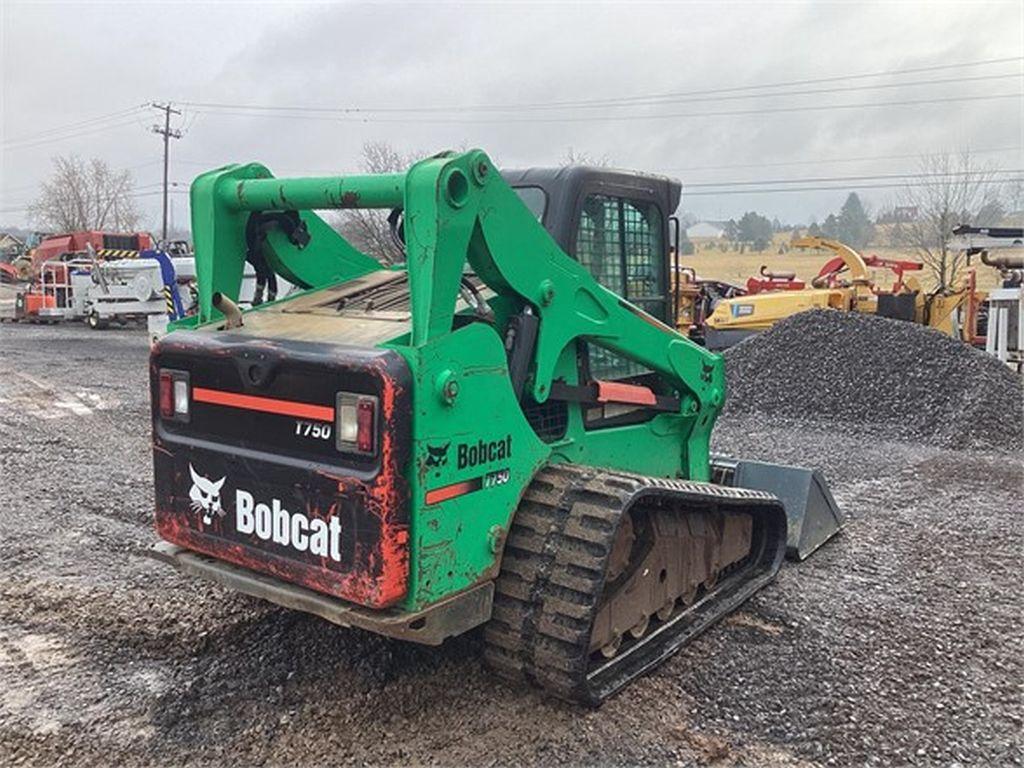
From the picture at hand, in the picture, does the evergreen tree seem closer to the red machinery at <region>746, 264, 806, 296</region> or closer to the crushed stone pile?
the red machinery at <region>746, 264, 806, 296</region>

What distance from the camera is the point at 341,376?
2.93 metres

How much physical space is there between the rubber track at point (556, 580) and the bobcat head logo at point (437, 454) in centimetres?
53

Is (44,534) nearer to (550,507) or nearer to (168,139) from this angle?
(550,507)

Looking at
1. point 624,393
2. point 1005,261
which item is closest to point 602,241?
point 624,393

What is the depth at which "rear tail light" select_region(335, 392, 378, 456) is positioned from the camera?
2.86 metres

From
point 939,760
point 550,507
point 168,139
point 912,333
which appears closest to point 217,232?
point 550,507

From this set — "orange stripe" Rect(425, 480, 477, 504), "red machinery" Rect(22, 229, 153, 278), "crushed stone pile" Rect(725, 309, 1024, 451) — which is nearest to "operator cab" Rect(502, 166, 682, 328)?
"orange stripe" Rect(425, 480, 477, 504)

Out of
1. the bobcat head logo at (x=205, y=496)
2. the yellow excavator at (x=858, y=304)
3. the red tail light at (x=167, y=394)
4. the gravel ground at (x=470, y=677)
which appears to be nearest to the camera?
the gravel ground at (x=470, y=677)

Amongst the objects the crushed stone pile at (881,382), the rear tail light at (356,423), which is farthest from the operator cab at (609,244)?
the crushed stone pile at (881,382)

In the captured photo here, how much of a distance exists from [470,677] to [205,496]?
1279 mm

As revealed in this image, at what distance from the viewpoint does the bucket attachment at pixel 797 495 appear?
17.3 ft

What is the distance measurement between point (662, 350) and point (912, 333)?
306 inches

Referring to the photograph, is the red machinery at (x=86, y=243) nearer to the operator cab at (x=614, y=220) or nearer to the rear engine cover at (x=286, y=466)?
the operator cab at (x=614, y=220)

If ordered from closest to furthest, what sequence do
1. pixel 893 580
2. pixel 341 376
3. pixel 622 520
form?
pixel 341 376 < pixel 622 520 < pixel 893 580
